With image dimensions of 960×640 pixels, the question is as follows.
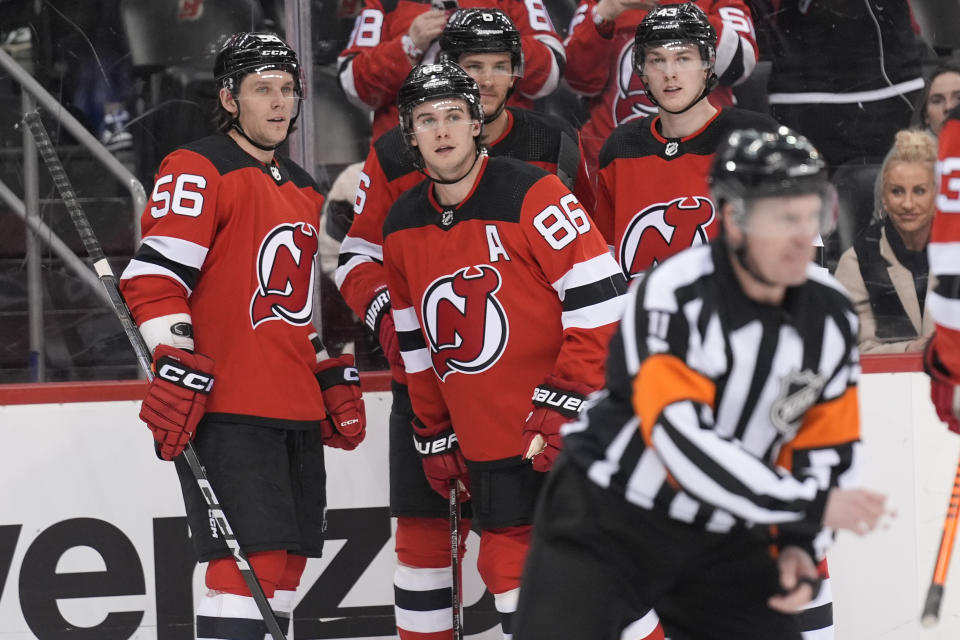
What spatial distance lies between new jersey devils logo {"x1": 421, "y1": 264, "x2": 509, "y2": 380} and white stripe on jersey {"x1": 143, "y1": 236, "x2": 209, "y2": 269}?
1.42 feet

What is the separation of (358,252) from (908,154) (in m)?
1.42

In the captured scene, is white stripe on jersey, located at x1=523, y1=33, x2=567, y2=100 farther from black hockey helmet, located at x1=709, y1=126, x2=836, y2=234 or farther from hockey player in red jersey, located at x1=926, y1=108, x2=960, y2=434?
black hockey helmet, located at x1=709, y1=126, x2=836, y2=234

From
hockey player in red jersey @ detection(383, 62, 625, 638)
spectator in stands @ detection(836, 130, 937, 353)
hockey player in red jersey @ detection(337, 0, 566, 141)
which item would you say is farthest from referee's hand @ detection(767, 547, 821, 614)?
Answer: hockey player in red jersey @ detection(337, 0, 566, 141)

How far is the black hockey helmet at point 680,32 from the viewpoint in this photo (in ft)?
8.73

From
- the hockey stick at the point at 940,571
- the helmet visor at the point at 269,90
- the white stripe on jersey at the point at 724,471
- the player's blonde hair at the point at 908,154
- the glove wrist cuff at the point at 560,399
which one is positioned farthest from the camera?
the player's blonde hair at the point at 908,154

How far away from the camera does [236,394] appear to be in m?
2.46

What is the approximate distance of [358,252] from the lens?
2873 mm

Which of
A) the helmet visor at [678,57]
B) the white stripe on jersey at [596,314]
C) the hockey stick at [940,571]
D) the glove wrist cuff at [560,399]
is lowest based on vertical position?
the hockey stick at [940,571]

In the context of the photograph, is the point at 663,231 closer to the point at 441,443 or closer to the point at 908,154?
the point at 441,443

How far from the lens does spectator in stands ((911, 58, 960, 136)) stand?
10.8 ft

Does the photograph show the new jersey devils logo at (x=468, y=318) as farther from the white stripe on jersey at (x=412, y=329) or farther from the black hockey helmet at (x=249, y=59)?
the black hockey helmet at (x=249, y=59)

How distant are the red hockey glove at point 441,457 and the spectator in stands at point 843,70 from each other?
135cm

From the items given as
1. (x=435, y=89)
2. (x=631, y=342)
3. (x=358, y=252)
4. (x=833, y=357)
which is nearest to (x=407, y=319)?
(x=358, y=252)

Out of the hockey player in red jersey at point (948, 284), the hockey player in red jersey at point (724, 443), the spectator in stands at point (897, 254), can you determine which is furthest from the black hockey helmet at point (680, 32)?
the hockey player in red jersey at point (724, 443)
